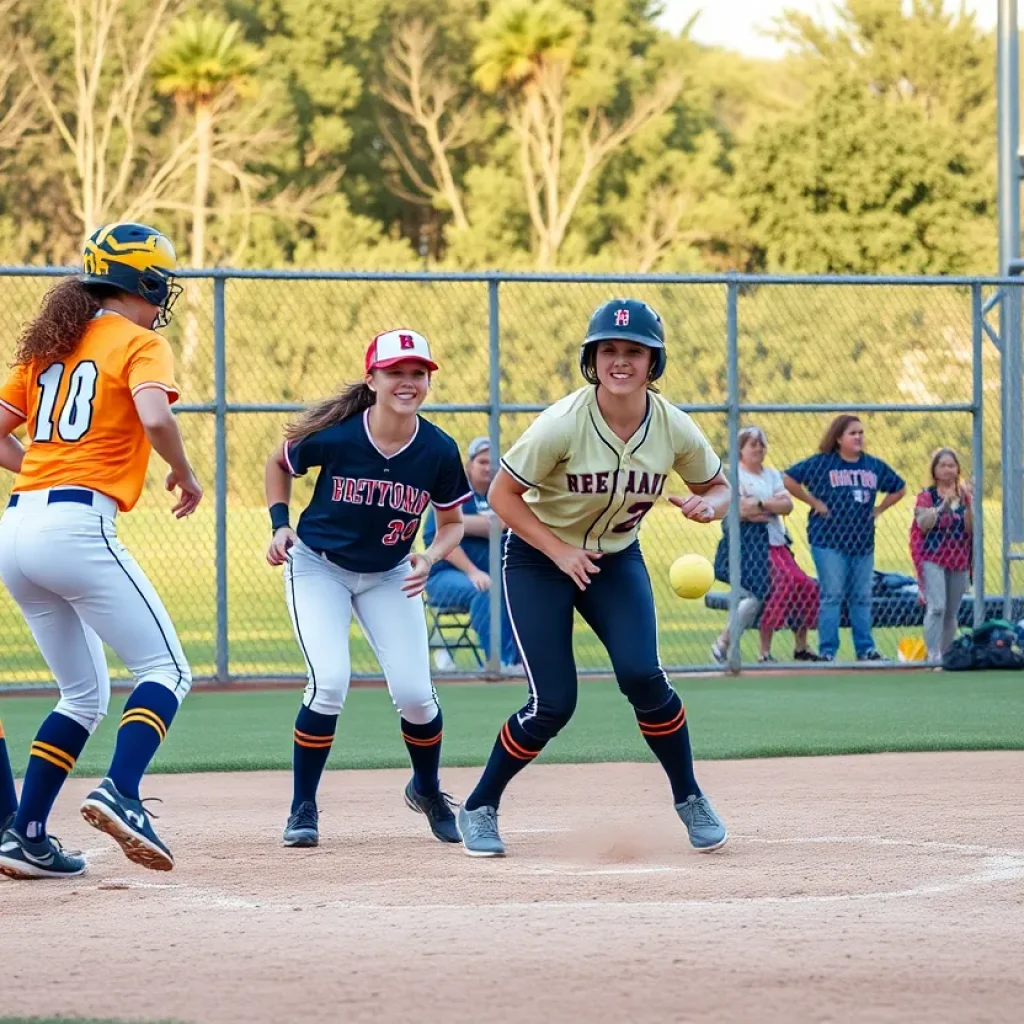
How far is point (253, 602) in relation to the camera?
1638 centimetres

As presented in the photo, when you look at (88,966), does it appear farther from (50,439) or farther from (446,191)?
(446,191)

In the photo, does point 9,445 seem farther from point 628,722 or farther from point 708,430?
point 708,430

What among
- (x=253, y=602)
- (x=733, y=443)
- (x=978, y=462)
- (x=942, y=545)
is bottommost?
(x=253, y=602)

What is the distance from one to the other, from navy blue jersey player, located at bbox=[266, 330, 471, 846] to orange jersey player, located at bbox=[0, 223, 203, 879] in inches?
32.6

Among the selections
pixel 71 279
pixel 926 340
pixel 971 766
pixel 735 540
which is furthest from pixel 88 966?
pixel 926 340

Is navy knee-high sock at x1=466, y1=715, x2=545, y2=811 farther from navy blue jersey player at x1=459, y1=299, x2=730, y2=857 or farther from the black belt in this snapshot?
the black belt

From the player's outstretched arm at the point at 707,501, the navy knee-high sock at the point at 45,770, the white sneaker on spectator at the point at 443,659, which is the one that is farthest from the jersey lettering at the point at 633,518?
the white sneaker on spectator at the point at 443,659

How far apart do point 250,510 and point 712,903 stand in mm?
9962

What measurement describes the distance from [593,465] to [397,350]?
0.88 meters

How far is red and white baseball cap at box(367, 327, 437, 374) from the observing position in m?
6.36

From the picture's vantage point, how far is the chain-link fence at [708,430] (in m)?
13.0

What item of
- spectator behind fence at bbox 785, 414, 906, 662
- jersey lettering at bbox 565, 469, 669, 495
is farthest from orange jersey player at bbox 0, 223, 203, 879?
spectator behind fence at bbox 785, 414, 906, 662

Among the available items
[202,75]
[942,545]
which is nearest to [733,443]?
[942,545]

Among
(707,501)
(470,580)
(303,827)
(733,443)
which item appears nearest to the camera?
(707,501)
